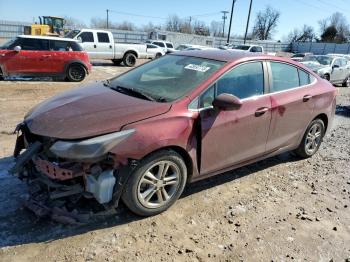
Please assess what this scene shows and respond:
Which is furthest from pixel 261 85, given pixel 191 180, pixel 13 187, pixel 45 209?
pixel 13 187

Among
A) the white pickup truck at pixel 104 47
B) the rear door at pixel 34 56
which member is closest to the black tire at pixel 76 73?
the rear door at pixel 34 56

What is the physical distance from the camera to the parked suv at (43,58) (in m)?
11.6

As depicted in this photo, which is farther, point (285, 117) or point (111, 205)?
point (285, 117)

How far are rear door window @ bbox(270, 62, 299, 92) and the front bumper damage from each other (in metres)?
2.32

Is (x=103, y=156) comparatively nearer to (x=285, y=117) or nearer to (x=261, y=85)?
(x=261, y=85)

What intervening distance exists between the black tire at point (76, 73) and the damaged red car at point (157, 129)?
867 cm

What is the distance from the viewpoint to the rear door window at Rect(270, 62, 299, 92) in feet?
14.8

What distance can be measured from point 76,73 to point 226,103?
1030cm

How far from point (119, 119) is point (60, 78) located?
10.5 meters

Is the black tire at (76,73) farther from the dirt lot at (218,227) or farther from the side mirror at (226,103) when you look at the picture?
the side mirror at (226,103)

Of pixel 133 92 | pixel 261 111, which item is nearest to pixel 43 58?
pixel 133 92

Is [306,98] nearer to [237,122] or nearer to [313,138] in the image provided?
[313,138]

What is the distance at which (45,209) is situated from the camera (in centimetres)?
323

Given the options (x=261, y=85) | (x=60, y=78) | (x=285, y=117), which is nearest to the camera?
(x=261, y=85)
